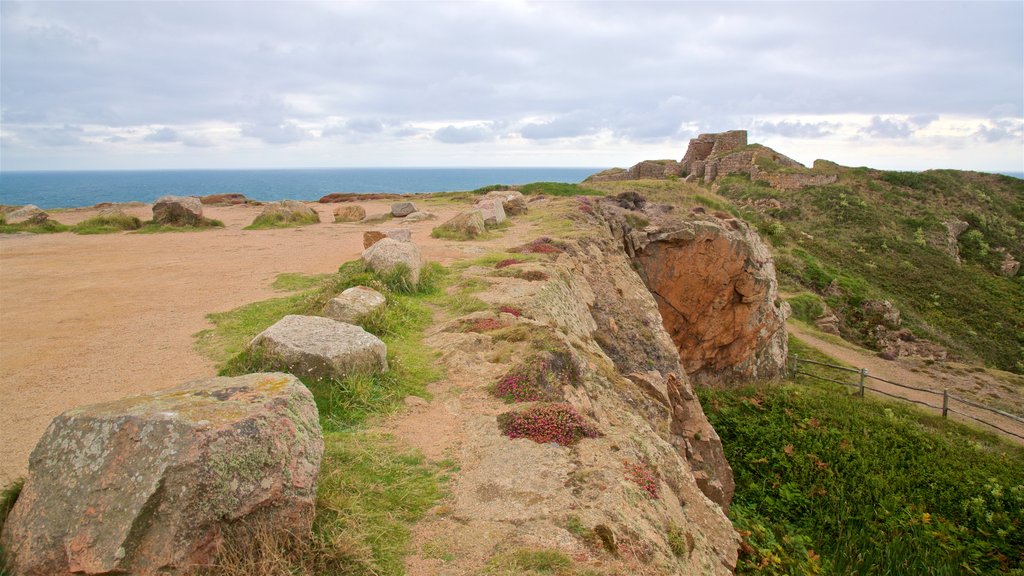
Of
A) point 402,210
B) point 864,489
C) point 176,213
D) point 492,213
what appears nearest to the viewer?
point 864,489

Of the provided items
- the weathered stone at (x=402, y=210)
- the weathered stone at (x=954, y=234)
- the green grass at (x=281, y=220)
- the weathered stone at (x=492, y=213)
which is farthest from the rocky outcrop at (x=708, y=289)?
the weathered stone at (x=954, y=234)

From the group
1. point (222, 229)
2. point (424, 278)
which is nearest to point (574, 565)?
point (424, 278)

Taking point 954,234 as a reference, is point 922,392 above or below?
below

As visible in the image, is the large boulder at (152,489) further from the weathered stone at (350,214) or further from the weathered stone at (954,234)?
the weathered stone at (954,234)

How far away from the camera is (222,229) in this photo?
24.1m

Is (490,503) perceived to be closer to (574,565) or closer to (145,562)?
(574,565)

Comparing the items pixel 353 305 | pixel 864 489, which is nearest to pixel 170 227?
pixel 353 305

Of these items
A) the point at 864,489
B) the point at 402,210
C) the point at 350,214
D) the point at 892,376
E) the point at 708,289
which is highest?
the point at 402,210

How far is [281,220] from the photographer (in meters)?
25.5

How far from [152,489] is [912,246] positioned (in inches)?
1849

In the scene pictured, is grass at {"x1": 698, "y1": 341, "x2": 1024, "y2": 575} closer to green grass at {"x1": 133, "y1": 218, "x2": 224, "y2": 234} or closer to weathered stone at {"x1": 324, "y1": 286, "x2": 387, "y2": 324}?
weathered stone at {"x1": 324, "y1": 286, "x2": 387, "y2": 324}

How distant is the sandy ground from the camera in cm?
734

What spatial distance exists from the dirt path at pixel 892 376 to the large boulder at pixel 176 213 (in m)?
28.7

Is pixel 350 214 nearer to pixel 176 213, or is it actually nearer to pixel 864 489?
pixel 176 213
